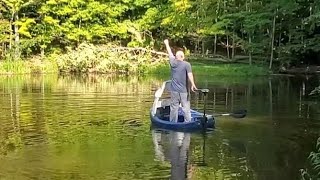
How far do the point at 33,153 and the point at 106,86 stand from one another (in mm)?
17909

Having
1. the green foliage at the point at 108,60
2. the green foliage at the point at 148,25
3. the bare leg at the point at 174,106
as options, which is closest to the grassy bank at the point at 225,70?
the green foliage at the point at 108,60

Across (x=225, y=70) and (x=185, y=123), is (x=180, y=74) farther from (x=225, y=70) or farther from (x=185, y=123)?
(x=225, y=70)

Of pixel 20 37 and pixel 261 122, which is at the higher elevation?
pixel 20 37

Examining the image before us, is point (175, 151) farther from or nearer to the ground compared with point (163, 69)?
nearer to the ground

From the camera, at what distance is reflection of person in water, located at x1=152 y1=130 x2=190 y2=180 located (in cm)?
925

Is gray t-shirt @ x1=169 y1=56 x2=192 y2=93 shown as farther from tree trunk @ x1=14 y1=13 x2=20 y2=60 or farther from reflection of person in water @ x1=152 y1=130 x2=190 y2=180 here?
tree trunk @ x1=14 y1=13 x2=20 y2=60

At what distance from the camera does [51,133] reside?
43.3 feet

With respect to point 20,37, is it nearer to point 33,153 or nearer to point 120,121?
point 120,121

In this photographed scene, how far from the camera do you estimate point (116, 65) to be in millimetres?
39562

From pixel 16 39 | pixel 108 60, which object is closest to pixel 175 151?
pixel 108 60

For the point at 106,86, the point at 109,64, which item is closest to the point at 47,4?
the point at 109,64

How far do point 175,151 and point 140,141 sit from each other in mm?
1316

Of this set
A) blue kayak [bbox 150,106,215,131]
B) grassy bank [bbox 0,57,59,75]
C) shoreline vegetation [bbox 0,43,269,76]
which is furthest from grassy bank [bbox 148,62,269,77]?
blue kayak [bbox 150,106,215,131]

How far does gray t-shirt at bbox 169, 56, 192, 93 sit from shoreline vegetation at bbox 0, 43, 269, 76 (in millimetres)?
24607
